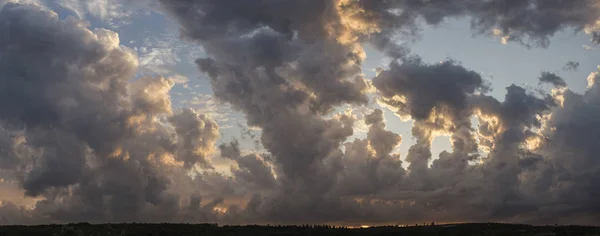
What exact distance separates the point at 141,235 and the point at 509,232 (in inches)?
2920

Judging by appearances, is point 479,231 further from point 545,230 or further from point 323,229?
point 323,229

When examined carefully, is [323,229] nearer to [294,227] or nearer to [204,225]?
[294,227]

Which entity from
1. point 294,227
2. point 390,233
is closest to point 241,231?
point 294,227

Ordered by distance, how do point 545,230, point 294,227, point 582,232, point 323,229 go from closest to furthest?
point 582,232 → point 545,230 → point 323,229 → point 294,227

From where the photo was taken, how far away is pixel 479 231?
10406 cm

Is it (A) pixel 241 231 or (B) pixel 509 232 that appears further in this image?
(A) pixel 241 231

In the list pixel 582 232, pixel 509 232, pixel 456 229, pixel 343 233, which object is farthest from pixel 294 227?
pixel 582 232

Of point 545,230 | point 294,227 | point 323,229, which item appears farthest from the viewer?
Answer: point 294,227

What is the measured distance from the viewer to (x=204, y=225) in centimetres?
13400

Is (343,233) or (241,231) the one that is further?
(241,231)

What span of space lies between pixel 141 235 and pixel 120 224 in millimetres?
24316

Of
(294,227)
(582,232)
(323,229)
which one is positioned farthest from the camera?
(294,227)

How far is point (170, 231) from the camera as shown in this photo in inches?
4614

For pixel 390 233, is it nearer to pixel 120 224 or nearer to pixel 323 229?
pixel 323 229
